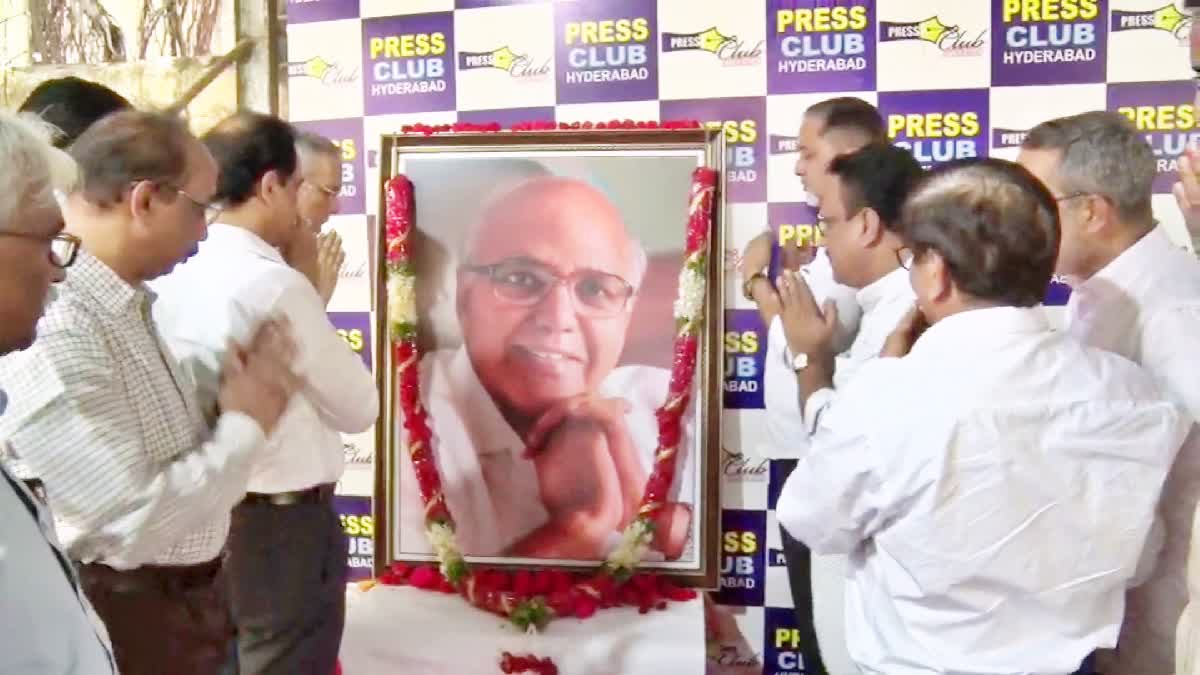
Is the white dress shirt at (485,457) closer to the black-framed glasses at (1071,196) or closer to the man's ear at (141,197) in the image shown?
the black-framed glasses at (1071,196)

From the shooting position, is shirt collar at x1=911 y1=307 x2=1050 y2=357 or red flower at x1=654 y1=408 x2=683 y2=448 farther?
red flower at x1=654 y1=408 x2=683 y2=448

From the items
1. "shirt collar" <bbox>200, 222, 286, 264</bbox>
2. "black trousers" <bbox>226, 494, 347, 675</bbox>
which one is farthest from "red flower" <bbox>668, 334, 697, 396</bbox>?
"shirt collar" <bbox>200, 222, 286, 264</bbox>

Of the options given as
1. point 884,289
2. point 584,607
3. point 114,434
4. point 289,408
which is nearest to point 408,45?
point 289,408

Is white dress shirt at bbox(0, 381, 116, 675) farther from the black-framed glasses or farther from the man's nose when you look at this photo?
the man's nose

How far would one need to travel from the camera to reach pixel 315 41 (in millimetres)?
3395

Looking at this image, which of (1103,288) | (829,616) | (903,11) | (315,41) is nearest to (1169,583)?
(1103,288)

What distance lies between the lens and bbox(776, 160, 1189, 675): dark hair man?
162cm

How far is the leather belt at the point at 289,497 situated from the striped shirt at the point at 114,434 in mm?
491

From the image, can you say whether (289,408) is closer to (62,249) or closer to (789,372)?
(62,249)

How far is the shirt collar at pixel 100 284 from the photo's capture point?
1.68 meters

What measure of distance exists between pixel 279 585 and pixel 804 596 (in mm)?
1409

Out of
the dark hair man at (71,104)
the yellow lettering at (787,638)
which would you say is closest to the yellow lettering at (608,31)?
the dark hair man at (71,104)

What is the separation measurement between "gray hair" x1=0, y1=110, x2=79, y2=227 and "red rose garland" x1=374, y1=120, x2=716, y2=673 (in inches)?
76.8

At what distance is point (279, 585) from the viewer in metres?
2.33
